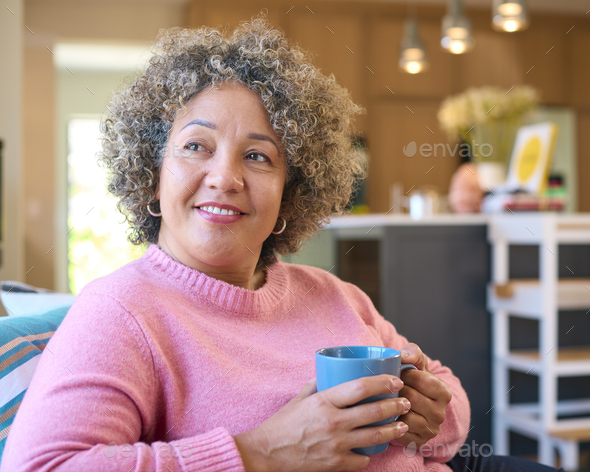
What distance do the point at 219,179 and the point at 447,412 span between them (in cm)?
52

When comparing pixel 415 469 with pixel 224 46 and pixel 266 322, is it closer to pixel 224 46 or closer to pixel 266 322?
pixel 266 322

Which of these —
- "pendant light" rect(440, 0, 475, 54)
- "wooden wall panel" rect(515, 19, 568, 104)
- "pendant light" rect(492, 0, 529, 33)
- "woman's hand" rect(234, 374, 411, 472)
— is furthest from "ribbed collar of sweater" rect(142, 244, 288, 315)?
"wooden wall panel" rect(515, 19, 568, 104)

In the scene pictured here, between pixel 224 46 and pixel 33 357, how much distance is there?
56 cm

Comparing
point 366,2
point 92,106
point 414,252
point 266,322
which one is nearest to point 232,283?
point 266,322

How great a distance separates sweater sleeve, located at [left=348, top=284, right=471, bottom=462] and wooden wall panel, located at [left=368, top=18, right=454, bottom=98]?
12.6ft

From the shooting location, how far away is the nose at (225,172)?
2.70ft

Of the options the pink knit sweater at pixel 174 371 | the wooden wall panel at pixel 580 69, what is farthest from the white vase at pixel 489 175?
the wooden wall panel at pixel 580 69

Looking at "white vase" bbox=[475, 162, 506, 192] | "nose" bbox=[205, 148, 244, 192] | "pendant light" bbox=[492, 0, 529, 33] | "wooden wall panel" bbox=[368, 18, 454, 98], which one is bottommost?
"nose" bbox=[205, 148, 244, 192]

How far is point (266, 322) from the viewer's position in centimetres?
88

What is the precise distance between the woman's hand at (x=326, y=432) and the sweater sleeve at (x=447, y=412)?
21 cm

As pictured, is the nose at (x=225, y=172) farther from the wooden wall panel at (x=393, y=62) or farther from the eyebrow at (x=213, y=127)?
the wooden wall panel at (x=393, y=62)

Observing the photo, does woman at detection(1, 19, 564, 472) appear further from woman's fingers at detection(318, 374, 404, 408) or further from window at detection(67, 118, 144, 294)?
window at detection(67, 118, 144, 294)

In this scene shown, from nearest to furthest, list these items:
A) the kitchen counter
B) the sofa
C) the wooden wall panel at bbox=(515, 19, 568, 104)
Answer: the sofa → the kitchen counter → the wooden wall panel at bbox=(515, 19, 568, 104)

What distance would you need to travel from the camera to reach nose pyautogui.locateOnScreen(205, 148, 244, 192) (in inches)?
32.4
